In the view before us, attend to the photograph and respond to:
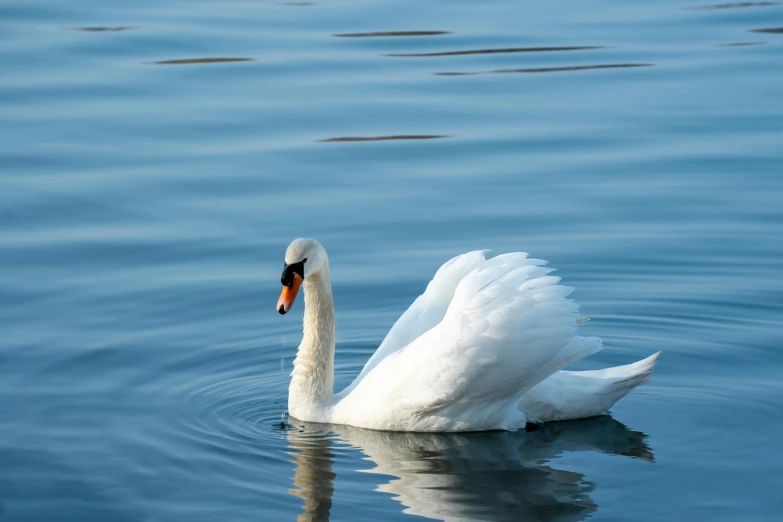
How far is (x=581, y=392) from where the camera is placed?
32.8 ft

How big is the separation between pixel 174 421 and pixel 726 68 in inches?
501

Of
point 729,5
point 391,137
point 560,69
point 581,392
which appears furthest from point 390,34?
point 581,392

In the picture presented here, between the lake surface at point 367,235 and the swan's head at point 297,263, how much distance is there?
36.7 inches

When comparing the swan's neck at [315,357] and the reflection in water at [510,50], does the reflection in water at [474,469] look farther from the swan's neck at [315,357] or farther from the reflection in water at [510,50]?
the reflection in water at [510,50]

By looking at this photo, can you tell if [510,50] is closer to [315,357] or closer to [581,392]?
[315,357]

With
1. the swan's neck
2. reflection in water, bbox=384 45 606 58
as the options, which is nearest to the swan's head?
the swan's neck

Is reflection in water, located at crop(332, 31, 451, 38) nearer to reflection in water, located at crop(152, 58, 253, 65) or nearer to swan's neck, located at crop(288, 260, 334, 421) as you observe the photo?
reflection in water, located at crop(152, 58, 253, 65)

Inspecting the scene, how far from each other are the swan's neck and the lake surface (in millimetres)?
208

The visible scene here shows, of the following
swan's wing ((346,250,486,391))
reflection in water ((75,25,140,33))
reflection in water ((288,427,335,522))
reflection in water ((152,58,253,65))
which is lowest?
reflection in water ((288,427,335,522))

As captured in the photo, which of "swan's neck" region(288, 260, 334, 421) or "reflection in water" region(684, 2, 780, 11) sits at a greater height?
"reflection in water" region(684, 2, 780, 11)

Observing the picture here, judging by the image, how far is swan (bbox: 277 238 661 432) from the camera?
9.58 m

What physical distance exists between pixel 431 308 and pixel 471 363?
1.06m

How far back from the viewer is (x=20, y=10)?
26016 millimetres

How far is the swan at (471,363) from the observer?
9578 millimetres
